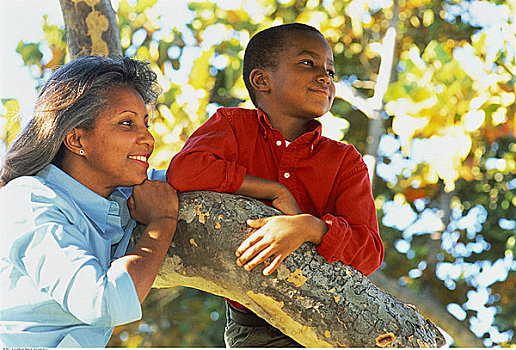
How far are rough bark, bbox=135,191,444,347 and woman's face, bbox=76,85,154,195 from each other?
20 centimetres

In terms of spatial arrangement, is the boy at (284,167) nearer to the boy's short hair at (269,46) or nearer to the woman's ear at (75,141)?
the boy's short hair at (269,46)

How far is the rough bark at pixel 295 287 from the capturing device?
167 centimetres

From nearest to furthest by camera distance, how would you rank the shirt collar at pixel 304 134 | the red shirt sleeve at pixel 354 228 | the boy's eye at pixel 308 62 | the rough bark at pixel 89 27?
the red shirt sleeve at pixel 354 228, the shirt collar at pixel 304 134, the boy's eye at pixel 308 62, the rough bark at pixel 89 27

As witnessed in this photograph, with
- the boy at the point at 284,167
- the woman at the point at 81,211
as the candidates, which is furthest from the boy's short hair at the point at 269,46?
the woman at the point at 81,211

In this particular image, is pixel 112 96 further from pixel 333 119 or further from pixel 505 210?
pixel 505 210

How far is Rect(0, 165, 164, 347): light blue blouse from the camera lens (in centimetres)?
148

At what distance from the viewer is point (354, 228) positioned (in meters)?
1.84

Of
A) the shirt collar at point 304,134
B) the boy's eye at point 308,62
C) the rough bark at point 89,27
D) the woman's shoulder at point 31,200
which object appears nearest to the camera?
the woman's shoulder at point 31,200

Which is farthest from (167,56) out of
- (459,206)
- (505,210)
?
(505,210)

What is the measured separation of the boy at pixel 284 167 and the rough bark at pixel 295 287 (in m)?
0.04

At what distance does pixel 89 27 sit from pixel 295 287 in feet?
5.34

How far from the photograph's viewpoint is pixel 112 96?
1.86m

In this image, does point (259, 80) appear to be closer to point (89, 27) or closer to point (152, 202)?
point (152, 202)

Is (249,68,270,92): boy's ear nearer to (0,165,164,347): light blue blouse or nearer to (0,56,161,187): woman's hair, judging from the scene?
(0,56,161,187): woman's hair
